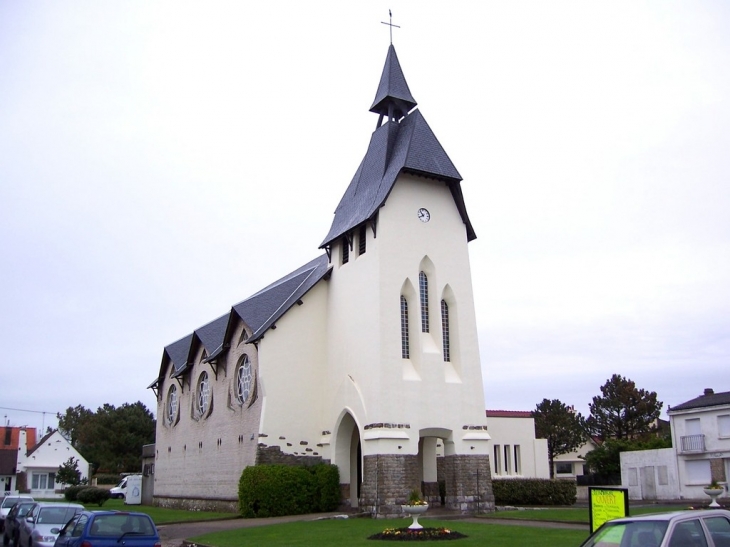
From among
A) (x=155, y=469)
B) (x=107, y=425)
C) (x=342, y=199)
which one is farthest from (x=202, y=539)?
(x=107, y=425)

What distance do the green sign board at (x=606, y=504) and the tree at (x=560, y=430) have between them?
183 ft

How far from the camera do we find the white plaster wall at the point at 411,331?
2738 centimetres

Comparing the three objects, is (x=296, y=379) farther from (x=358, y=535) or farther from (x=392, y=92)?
(x=392, y=92)

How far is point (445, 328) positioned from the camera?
2989 cm

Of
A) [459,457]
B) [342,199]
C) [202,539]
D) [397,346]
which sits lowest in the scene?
[202,539]

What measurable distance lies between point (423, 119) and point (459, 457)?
603 inches

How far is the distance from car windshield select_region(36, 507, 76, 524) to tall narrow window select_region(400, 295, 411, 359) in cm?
1395

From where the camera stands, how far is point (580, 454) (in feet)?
235

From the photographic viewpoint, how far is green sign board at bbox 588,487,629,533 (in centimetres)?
1091

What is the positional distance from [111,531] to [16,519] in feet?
31.8

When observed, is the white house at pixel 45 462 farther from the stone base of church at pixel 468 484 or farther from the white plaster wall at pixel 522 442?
the stone base of church at pixel 468 484

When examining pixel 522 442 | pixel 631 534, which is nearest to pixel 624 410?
pixel 522 442

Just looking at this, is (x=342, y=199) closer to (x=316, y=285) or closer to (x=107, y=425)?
(x=316, y=285)

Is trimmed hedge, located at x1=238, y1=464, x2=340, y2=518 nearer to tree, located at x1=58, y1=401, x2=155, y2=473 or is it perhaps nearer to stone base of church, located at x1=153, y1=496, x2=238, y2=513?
stone base of church, located at x1=153, y1=496, x2=238, y2=513
